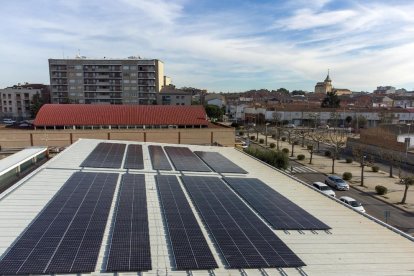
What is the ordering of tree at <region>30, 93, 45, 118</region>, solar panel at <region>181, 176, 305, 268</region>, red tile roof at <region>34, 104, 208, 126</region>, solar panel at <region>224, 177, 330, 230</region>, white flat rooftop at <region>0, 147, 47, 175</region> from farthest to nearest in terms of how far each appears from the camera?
tree at <region>30, 93, 45, 118</region> → red tile roof at <region>34, 104, 208, 126</region> → white flat rooftop at <region>0, 147, 47, 175</region> → solar panel at <region>224, 177, 330, 230</region> → solar panel at <region>181, 176, 305, 268</region>

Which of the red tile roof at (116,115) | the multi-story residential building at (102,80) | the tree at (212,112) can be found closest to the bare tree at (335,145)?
the red tile roof at (116,115)

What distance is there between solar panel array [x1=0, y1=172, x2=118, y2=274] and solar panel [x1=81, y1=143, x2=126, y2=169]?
6.09 metres

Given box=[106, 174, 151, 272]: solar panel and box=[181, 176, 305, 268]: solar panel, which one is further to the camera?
box=[181, 176, 305, 268]: solar panel

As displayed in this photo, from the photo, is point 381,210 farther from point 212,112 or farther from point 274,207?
point 212,112

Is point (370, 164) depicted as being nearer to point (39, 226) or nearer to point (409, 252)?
point (409, 252)

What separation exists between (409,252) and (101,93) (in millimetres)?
99212

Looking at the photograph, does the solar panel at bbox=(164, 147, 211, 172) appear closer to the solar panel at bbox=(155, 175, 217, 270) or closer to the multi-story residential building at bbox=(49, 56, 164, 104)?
the solar panel at bbox=(155, 175, 217, 270)

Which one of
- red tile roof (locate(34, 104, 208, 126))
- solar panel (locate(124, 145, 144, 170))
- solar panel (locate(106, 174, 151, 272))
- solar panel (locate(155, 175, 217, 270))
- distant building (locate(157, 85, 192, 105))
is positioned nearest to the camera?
solar panel (locate(106, 174, 151, 272))

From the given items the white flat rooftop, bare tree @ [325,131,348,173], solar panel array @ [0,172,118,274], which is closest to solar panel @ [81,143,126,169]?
the white flat rooftop

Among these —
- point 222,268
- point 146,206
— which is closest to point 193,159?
point 146,206

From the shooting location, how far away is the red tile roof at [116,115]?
5019cm

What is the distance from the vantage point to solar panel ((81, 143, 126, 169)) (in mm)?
23239

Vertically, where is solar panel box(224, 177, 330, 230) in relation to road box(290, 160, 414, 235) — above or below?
above

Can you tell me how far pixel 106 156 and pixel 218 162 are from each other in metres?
9.26
